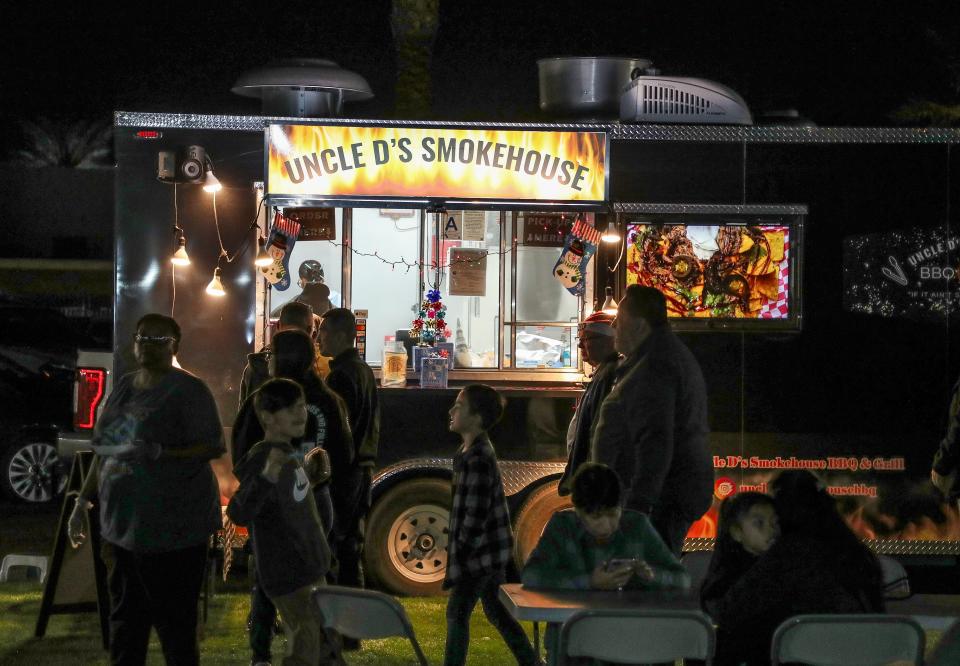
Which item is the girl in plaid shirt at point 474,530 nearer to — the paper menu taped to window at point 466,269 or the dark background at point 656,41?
the paper menu taped to window at point 466,269

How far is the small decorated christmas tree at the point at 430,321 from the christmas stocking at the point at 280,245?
0.86 m

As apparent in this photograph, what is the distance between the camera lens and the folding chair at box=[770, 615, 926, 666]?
428 centimetres

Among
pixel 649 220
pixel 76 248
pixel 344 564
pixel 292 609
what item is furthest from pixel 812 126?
pixel 76 248

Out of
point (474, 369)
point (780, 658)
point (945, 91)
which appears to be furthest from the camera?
point (945, 91)

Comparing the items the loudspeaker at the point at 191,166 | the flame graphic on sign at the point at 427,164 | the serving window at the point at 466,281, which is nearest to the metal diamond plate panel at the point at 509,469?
the serving window at the point at 466,281

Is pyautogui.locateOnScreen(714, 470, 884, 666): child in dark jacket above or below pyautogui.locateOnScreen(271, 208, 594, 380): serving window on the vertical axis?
below

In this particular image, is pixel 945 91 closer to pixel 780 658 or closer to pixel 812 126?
pixel 812 126

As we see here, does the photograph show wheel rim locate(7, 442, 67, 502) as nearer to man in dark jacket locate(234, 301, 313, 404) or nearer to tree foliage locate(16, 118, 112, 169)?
man in dark jacket locate(234, 301, 313, 404)

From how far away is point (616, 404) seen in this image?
19.7ft

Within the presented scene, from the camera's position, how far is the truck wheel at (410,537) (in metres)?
8.42

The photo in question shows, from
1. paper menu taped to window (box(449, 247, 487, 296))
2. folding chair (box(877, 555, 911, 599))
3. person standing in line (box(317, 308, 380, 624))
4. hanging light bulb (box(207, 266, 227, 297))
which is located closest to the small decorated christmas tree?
paper menu taped to window (box(449, 247, 487, 296))

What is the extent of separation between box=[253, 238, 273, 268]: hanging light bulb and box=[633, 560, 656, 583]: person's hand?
4.01m

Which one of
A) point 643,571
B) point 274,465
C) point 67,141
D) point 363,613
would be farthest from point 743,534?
point 67,141

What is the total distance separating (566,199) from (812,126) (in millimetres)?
1538
